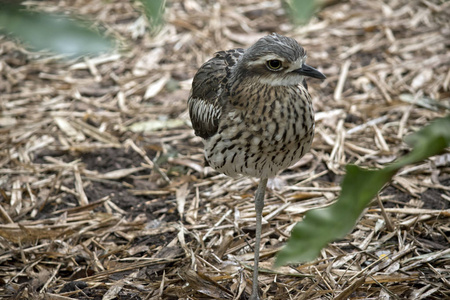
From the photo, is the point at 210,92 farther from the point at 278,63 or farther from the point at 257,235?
the point at 257,235

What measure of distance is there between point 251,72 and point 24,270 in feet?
7.01

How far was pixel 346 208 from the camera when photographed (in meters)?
1.29

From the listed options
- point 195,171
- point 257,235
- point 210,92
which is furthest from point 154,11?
point 195,171

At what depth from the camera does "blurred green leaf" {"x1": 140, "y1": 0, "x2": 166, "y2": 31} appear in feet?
3.35

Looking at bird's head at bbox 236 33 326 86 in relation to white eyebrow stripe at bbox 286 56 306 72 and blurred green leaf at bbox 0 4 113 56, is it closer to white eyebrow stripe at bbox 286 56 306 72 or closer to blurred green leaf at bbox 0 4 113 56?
white eyebrow stripe at bbox 286 56 306 72

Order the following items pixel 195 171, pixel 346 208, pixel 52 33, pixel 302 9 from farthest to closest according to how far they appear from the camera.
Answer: pixel 195 171 < pixel 346 208 < pixel 52 33 < pixel 302 9

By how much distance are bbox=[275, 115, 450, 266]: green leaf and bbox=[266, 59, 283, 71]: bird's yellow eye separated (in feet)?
6.07

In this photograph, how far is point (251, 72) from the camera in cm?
328

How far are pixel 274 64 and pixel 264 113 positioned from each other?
0.97ft

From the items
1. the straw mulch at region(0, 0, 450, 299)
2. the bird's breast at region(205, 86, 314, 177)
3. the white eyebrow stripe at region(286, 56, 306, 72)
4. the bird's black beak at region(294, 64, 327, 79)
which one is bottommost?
the straw mulch at region(0, 0, 450, 299)

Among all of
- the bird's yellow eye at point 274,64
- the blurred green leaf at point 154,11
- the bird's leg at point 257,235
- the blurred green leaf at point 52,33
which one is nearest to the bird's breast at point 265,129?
the bird's yellow eye at point 274,64

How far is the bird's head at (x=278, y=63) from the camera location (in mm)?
3086

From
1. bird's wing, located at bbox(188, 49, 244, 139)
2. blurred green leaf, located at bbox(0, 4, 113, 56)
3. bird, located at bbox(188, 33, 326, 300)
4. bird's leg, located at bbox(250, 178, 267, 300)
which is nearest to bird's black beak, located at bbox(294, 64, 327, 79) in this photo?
bird, located at bbox(188, 33, 326, 300)

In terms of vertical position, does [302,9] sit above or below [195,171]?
above
